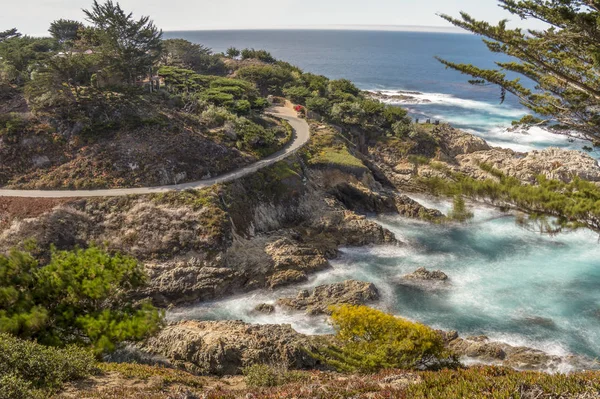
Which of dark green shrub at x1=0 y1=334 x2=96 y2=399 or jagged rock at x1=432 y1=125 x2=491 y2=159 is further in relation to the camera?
jagged rock at x1=432 y1=125 x2=491 y2=159

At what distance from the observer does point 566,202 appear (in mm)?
17406

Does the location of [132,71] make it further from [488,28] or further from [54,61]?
[488,28]

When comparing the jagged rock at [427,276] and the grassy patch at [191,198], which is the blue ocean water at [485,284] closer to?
the jagged rock at [427,276]

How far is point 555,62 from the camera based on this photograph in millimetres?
19953

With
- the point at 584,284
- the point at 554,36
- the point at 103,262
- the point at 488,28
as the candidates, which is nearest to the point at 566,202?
the point at 554,36

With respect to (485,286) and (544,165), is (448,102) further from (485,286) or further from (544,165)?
(485,286)

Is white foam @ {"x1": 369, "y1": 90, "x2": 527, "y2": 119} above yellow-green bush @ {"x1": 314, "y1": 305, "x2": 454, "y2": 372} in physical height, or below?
above

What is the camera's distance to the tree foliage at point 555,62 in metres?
16.5

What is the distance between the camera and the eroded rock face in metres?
26.1

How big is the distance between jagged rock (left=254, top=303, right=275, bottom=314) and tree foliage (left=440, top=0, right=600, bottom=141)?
2382 centimetres

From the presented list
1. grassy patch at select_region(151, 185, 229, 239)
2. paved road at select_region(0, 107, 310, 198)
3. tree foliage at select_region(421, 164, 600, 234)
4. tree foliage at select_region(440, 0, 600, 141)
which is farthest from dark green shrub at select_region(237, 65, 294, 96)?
tree foliage at select_region(421, 164, 600, 234)

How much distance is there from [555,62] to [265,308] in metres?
27.1

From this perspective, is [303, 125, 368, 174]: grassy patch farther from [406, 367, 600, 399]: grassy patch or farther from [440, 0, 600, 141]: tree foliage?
[406, 367, 600, 399]: grassy patch

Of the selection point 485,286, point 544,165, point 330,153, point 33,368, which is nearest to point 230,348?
point 33,368
